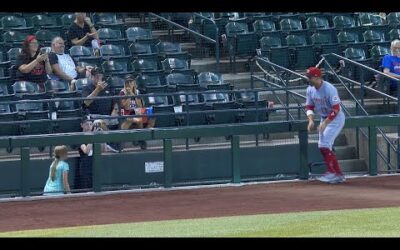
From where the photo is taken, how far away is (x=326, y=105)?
1089cm

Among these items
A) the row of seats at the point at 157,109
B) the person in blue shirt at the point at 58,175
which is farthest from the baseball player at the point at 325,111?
the person in blue shirt at the point at 58,175

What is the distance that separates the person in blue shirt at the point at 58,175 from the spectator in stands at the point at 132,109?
106cm

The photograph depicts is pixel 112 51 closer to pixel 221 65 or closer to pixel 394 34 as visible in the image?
pixel 221 65

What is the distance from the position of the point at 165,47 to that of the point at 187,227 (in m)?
5.88

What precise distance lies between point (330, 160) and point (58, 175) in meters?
3.44

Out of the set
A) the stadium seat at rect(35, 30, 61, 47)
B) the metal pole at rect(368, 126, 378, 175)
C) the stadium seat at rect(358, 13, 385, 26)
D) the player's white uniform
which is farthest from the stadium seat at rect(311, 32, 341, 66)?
the stadium seat at rect(35, 30, 61, 47)

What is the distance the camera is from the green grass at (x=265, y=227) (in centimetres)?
716

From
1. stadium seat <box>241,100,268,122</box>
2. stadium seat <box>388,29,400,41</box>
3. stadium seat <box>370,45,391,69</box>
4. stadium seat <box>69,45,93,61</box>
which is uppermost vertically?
stadium seat <box>388,29,400,41</box>

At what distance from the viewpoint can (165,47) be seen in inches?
521

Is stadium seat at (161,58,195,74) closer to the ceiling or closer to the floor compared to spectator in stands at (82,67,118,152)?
closer to the ceiling

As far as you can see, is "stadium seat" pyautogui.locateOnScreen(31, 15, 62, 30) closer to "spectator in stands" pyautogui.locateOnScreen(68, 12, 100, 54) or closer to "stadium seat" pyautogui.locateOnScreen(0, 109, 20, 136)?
"spectator in stands" pyautogui.locateOnScreen(68, 12, 100, 54)

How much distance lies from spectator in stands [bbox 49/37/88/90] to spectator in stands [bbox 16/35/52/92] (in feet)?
0.30

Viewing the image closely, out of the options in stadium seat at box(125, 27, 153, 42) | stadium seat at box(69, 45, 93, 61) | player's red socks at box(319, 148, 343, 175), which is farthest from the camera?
stadium seat at box(125, 27, 153, 42)

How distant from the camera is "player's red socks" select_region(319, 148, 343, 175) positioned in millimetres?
11062
